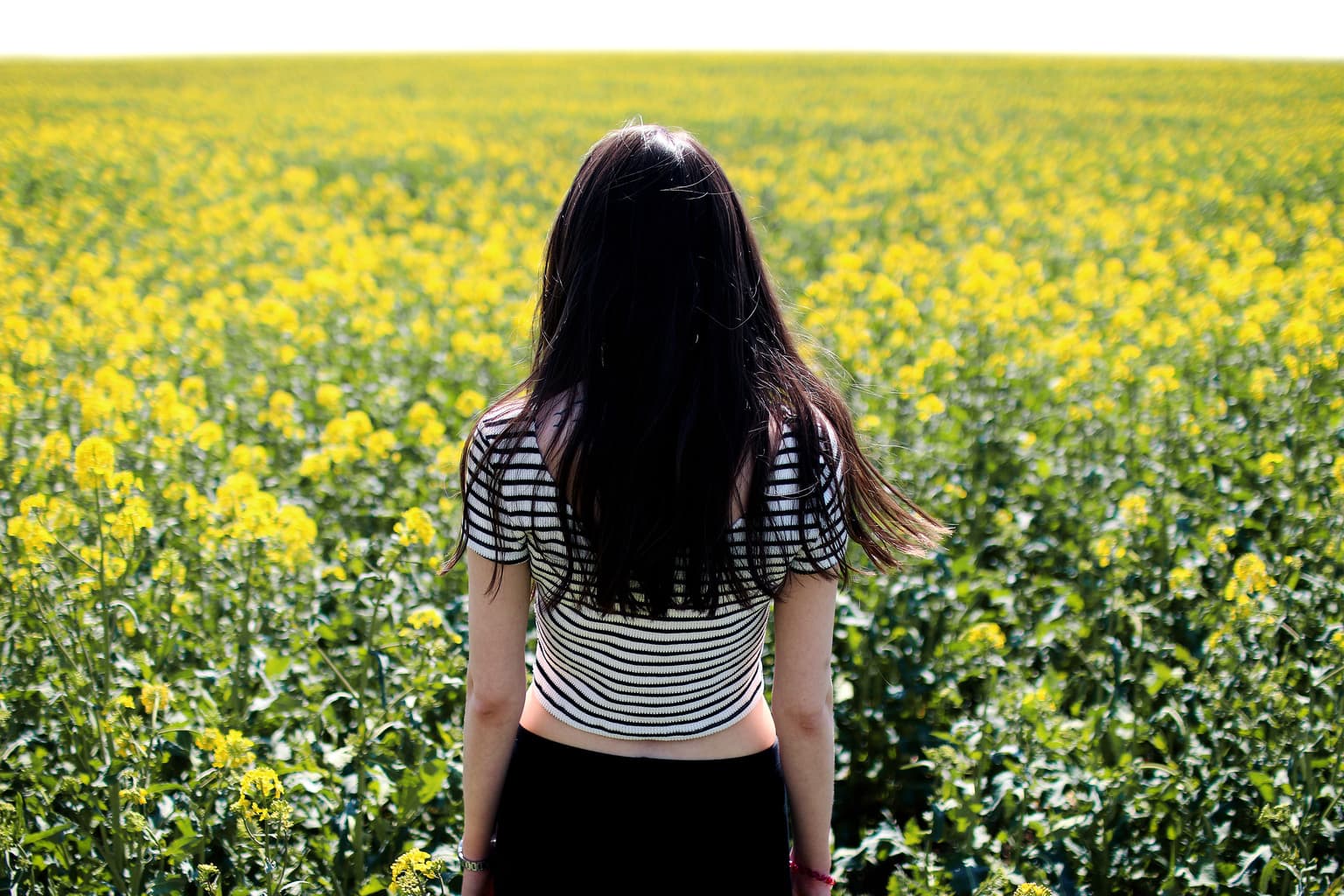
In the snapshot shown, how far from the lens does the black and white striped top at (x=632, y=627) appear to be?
159cm

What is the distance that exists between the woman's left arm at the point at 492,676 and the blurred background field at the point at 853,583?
31cm

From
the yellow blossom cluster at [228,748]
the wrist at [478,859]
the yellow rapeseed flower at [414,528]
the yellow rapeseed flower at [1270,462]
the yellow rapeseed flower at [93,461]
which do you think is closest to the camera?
the wrist at [478,859]

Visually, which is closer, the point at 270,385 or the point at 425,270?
the point at 270,385

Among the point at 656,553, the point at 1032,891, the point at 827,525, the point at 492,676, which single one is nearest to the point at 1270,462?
the point at 1032,891

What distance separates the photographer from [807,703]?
1755mm

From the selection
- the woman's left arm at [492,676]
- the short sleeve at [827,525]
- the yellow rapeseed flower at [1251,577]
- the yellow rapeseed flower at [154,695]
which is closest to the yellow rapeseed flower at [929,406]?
the yellow rapeseed flower at [1251,577]

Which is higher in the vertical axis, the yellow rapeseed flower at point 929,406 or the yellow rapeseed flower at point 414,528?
the yellow rapeseed flower at point 929,406

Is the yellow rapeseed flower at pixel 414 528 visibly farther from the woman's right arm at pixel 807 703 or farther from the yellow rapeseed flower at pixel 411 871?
the woman's right arm at pixel 807 703

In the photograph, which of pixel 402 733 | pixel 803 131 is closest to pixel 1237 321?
pixel 402 733

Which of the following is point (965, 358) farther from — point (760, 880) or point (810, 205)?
point (810, 205)

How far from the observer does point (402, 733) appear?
3.09 m

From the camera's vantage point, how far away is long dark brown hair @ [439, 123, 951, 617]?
4.88 feet

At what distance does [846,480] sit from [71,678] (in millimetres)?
2358

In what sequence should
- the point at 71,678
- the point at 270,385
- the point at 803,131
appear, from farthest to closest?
the point at 803,131 < the point at 270,385 < the point at 71,678
